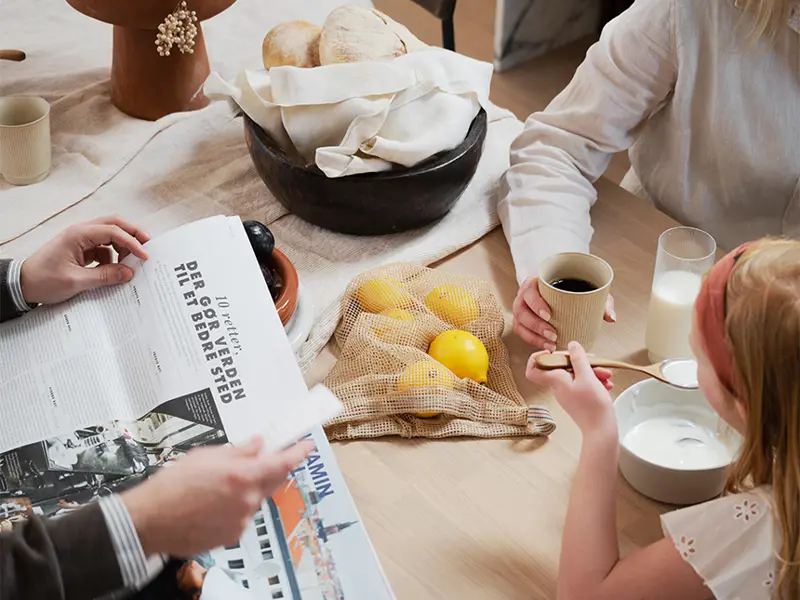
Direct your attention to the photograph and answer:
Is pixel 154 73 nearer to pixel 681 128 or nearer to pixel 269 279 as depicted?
pixel 269 279

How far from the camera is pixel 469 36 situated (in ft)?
8.50

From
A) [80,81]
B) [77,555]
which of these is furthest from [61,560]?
[80,81]

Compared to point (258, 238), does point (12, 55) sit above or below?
below

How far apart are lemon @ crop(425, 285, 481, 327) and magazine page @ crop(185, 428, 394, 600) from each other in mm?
235

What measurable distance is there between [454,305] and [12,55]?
2.94ft

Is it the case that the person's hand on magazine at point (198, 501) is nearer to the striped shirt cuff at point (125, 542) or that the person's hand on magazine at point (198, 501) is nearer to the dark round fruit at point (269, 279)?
the striped shirt cuff at point (125, 542)

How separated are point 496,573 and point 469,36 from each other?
2103 mm

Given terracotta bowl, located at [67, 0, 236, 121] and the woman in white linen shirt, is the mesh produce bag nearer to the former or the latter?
the woman in white linen shirt

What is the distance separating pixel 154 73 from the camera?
4.26 ft

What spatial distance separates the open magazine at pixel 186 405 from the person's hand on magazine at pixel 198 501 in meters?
0.05

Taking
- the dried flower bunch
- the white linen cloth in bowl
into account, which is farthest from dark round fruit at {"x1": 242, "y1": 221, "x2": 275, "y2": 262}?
the dried flower bunch

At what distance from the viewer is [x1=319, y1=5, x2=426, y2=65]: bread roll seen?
1045 mm

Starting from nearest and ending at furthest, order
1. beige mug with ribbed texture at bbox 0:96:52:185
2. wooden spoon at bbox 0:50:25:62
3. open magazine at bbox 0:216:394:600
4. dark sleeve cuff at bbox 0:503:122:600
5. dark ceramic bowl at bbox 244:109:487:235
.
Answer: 1. dark sleeve cuff at bbox 0:503:122:600
2. open magazine at bbox 0:216:394:600
3. dark ceramic bowl at bbox 244:109:487:235
4. beige mug with ribbed texture at bbox 0:96:52:185
5. wooden spoon at bbox 0:50:25:62

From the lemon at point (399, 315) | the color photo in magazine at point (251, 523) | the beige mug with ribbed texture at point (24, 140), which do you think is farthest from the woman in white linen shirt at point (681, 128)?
the beige mug with ribbed texture at point (24, 140)
